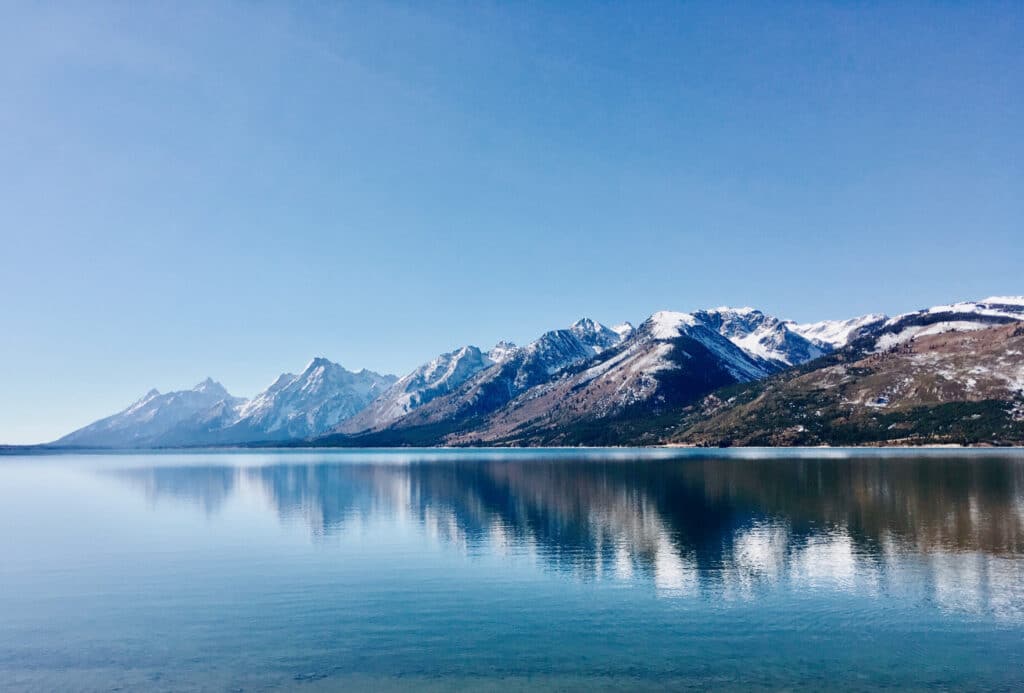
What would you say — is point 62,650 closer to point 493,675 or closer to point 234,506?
point 493,675

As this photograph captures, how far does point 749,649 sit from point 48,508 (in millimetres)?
150843

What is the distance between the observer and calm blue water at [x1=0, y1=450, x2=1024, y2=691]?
43219 millimetres

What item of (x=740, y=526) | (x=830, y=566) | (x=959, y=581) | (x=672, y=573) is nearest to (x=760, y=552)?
(x=830, y=566)

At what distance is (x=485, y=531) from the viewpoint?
9981 cm

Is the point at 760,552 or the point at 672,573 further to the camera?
the point at 760,552

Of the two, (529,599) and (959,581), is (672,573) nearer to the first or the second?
(529,599)

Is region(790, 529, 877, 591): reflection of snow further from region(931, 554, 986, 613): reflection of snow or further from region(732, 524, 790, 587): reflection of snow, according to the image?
region(931, 554, 986, 613): reflection of snow

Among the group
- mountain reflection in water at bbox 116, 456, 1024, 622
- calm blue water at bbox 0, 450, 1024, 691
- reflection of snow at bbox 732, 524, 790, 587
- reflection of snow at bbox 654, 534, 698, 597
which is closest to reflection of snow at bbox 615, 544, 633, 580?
mountain reflection in water at bbox 116, 456, 1024, 622

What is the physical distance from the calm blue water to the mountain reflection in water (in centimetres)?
55

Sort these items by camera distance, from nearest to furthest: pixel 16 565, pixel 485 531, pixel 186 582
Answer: pixel 186 582 → pixel 16 565 → pixel 485 531

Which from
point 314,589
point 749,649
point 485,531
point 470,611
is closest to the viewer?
point 749,649

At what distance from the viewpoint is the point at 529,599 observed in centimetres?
6094

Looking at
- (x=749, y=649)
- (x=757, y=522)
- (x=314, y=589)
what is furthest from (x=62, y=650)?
(x=757, y=522)

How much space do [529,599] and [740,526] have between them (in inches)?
1908
